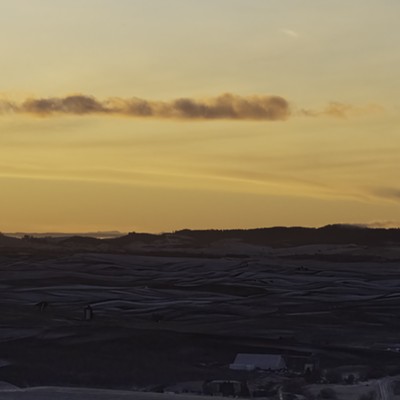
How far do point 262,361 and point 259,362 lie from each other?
20cm

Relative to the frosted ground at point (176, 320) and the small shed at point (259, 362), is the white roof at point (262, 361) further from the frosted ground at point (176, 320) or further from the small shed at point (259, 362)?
the frosted ground at point (176, 320)

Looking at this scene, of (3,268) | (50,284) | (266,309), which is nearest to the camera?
(266,309)

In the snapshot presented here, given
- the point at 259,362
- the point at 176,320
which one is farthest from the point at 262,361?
the point at 176,320

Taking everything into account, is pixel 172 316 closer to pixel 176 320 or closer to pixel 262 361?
pixel 176 320

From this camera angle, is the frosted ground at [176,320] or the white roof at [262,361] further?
the frosted ground at [176,320]

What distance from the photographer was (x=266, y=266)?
136 meters

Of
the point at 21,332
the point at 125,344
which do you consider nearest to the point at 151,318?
the point at 21,332

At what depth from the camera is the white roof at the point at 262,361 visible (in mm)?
44406

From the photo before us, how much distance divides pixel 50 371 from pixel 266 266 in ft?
303

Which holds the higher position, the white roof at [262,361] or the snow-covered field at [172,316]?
the snow-covered field at [172,316]

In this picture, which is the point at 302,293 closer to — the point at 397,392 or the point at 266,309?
the point at 266,309

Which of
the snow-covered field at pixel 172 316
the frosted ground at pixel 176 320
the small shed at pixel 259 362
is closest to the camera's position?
the small shed at pixel 259 362

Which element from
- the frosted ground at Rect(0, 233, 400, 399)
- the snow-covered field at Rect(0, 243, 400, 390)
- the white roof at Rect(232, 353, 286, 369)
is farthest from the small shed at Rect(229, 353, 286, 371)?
the snow-covered field at Rect(0, 243, 400, 390)

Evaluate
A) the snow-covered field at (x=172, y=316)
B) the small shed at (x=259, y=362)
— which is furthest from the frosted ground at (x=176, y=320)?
the small shed at (x=259, y=362)
